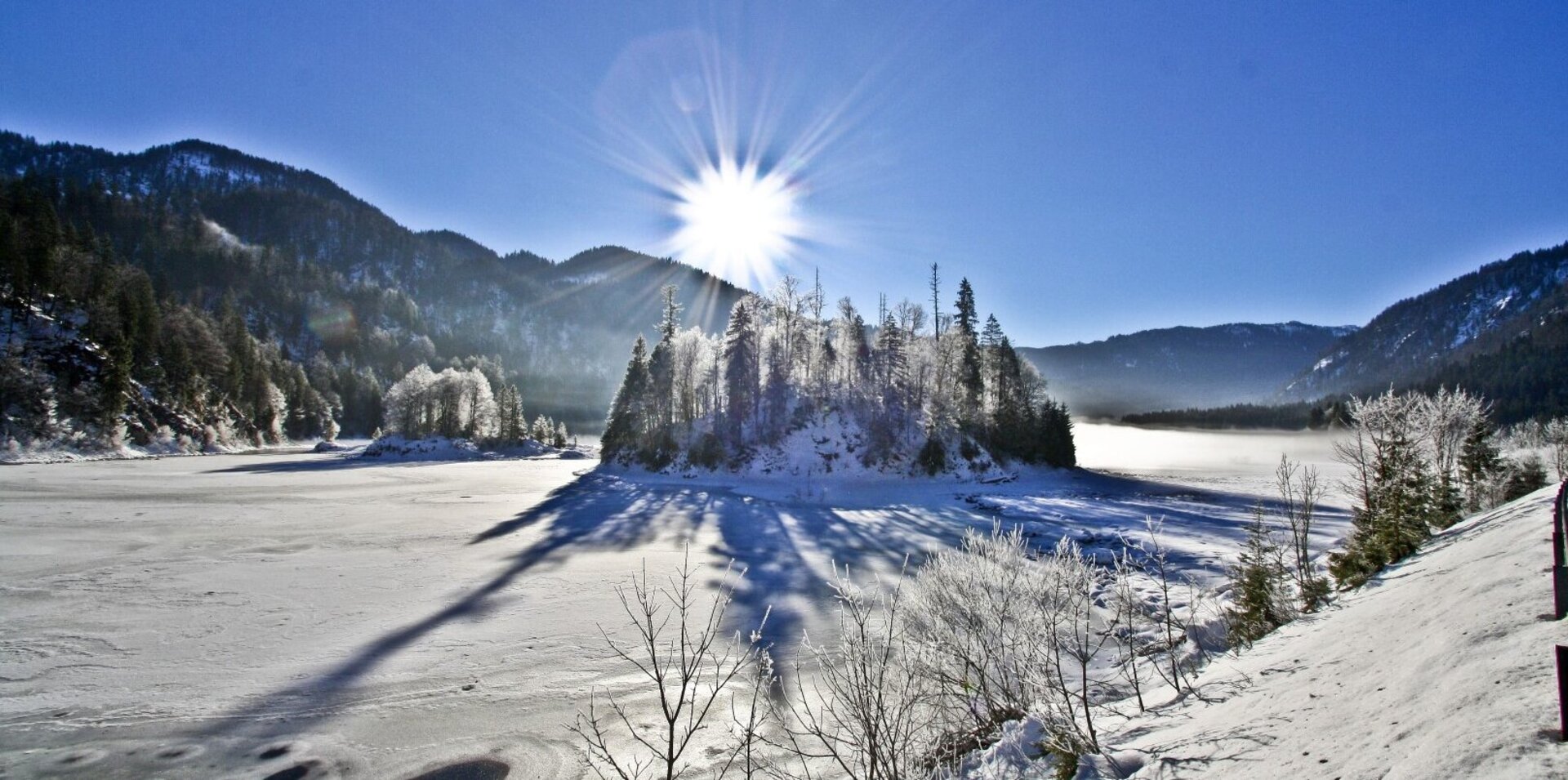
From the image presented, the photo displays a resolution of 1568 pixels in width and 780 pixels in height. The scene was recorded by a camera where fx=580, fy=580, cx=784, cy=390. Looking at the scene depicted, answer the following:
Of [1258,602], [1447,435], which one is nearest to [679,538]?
[1258,602]

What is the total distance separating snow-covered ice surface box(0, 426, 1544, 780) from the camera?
903 cm

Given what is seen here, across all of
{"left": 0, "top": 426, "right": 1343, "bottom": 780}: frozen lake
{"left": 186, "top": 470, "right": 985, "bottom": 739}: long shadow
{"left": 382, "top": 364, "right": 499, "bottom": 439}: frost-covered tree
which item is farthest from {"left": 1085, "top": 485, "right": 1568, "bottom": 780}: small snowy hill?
{"left": 382, "top": 364, "right": 499, "bottom": 439}: frost-covered tree

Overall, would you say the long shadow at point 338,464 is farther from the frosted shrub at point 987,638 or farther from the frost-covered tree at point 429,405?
the frosted shrub at point 987,638

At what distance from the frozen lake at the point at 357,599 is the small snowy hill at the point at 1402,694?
8.14 m

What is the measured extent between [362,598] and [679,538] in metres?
12.8

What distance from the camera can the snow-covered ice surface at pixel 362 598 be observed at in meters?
9.03

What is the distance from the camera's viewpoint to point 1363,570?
1214cm

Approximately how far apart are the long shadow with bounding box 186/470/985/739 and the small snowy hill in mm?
5070

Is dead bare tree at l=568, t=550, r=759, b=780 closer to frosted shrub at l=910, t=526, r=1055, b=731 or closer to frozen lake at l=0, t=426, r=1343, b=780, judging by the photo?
frozen lake at l=0, t=426, r=1343, b=780

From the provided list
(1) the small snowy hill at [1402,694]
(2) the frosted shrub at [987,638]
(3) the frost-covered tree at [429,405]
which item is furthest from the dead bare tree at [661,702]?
(3) the frost-covered tree at [429,405]

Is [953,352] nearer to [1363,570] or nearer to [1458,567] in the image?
[1363,570]

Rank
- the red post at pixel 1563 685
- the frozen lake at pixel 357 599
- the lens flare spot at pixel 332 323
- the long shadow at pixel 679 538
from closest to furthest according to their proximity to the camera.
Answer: the red post at pixel 1563 685 < the frozen lake at pixel 357 599 < the long shadow at pixel 679 538 < the lens flare spot at pixel 332 323

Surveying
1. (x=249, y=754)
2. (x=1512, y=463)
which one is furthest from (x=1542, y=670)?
(x=1512, y=463)

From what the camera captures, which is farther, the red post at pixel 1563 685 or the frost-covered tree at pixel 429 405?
the frost-covered tree at pixel 429 405
